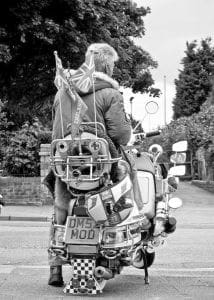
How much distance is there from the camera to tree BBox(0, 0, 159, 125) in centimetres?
2275

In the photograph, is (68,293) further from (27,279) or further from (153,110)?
(153,110)

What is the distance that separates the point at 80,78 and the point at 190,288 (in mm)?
2087

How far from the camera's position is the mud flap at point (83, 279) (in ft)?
19.3

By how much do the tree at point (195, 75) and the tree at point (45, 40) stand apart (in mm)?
39834

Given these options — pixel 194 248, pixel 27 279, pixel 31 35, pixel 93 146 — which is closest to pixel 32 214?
pixel 31 35

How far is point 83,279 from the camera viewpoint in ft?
19.4

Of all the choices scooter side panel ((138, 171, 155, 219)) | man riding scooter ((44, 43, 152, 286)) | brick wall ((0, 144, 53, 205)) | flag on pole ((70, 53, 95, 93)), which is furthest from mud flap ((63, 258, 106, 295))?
brick wall ((0, 144, 53, 205))

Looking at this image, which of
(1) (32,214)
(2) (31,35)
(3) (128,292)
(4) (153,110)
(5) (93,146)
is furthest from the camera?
(2) (31,35)

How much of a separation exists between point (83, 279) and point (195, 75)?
209ft

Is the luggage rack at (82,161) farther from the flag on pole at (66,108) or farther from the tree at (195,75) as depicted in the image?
the tree at (195,75)

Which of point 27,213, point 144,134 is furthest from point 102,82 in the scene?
point 27,213

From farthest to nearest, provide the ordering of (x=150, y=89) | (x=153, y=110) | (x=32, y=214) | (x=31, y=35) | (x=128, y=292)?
(x=150, y=89)
(x=31, y=35)
(x=32, y=214)
(x=153, y=110)
(x=128, y=292)

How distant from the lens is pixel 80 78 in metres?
5.81

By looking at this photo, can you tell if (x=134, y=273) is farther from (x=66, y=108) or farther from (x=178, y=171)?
(x=66, y=108)
